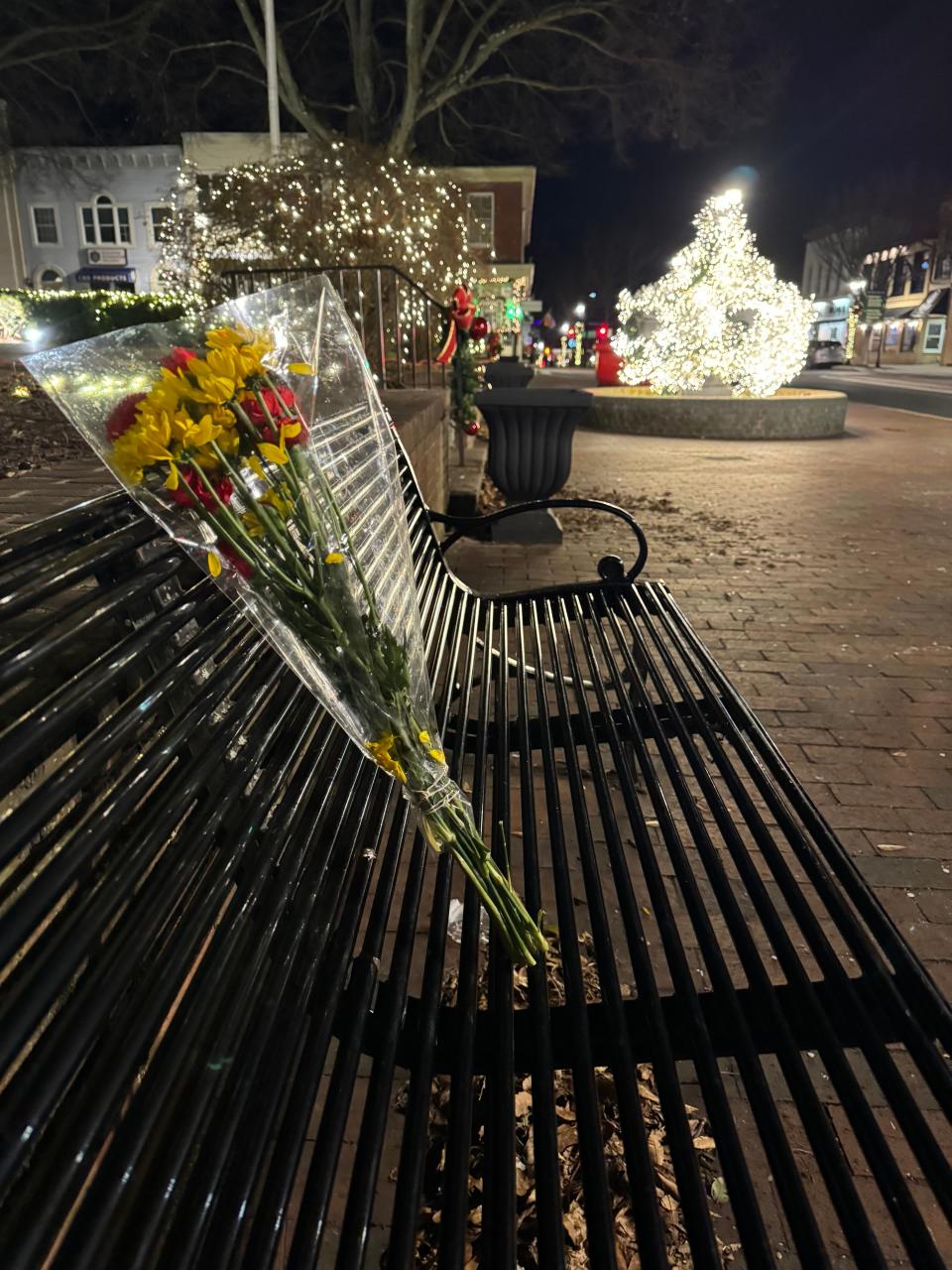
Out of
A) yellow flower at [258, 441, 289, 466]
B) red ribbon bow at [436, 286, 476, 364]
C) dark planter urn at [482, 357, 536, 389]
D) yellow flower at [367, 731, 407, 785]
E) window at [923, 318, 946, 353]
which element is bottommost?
yellow flower at [367, 731, 407, 785]

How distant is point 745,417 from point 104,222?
35.1 metres

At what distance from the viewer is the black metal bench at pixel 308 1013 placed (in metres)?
0.90

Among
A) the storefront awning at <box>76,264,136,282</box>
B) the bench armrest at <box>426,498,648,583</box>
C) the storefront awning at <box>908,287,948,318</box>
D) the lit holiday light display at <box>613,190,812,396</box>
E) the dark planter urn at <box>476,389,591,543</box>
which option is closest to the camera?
the bench armrest at <box>426,498,648,583</box>

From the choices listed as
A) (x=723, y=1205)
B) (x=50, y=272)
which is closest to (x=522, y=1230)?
(x=723, y=1205)

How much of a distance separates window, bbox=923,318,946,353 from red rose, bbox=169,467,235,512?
5998 centimetres

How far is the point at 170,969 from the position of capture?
1.05 metres

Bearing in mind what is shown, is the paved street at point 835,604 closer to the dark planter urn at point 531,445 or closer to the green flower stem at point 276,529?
the dark planter urn at point 531,445

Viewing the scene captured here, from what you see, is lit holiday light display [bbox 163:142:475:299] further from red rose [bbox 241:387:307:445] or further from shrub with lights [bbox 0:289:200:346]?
red rose [bbox 241:387:307:445]

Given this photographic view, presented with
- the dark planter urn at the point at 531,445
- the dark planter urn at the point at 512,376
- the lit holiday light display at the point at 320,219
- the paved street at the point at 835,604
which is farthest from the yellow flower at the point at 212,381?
the lit holiday light display at the point at 320,219

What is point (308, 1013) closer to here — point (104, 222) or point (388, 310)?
point (388, 310)

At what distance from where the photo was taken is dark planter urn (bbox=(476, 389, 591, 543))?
6.43 meters

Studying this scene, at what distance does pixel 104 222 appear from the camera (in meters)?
37.5

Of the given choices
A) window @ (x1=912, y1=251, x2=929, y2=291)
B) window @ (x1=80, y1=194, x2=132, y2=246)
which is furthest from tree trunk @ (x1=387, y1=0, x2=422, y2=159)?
window @ (x1=912, y1=251, x2=929, y2=291)

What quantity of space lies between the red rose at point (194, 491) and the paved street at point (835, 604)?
2.03 metres
